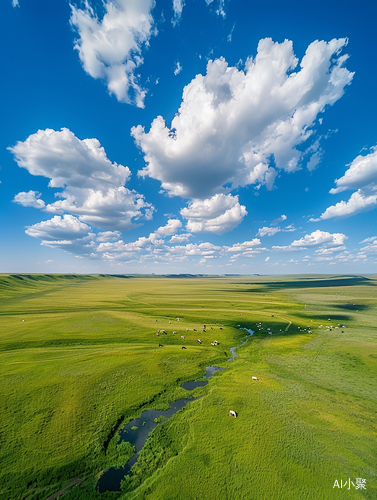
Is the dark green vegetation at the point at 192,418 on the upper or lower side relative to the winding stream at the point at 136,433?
upper

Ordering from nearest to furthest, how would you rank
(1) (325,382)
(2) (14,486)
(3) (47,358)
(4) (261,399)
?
(2) (14,486)
(4) (261,399)
(1) (325,382)
(3) (47,358)

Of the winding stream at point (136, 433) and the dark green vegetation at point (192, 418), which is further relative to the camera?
the winding stream at point (136, 433)

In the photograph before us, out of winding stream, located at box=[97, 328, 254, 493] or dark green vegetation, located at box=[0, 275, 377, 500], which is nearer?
dark green vegetation, located at box=[0, 275, 377, 500]

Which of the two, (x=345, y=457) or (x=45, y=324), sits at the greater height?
(x=45, y=324)

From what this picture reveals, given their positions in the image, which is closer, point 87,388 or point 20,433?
point 20,433

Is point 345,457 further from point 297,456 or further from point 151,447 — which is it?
point 151,447

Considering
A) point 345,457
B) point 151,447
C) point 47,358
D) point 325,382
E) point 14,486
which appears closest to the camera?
point 14,486

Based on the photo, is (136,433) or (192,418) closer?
(136,433)

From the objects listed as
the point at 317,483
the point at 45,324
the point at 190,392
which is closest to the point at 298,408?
the point at 317,483
